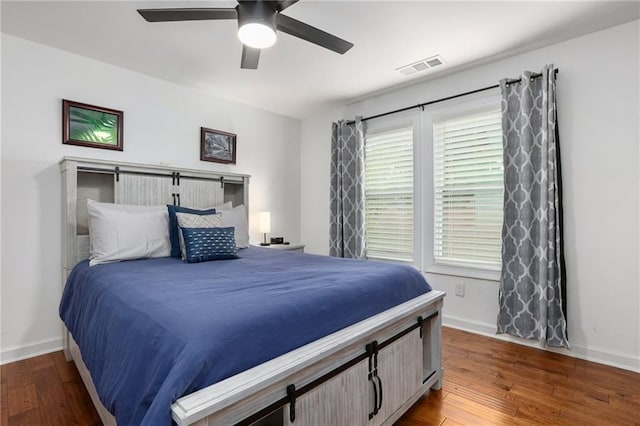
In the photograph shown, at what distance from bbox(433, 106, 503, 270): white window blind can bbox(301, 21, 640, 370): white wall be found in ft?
1.69

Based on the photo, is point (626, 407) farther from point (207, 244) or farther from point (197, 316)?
point (207, 244)

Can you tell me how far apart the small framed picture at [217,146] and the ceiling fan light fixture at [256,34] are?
197 centimetres

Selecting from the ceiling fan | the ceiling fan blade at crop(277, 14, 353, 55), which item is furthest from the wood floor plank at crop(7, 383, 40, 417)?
the ceiling fan blade at crop(277, 14, 353, 55)

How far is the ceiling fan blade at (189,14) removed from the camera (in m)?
1.71

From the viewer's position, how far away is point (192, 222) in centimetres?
261

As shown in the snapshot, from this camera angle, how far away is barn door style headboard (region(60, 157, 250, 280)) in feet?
8.33

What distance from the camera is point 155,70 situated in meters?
3.11

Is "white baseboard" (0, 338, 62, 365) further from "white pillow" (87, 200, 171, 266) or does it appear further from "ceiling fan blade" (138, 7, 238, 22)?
"ceiling fan blade" (138, 7, 238, 22)

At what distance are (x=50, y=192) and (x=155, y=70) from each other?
1.44m

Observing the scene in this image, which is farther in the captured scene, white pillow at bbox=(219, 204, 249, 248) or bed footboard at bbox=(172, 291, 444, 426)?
white pillow at bbox=(219, 204, 249, 248)

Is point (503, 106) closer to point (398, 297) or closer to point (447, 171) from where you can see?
point (447, 171)

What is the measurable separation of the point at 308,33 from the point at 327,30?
633 mm

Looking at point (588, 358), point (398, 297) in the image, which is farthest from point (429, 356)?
point (588, 358)

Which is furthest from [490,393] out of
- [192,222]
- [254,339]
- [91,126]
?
[91,126]
